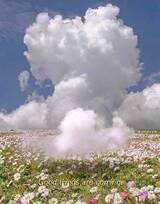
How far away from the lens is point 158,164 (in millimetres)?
17141

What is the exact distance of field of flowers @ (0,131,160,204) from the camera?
927cm

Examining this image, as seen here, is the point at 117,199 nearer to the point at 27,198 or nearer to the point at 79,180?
the point at 27,198

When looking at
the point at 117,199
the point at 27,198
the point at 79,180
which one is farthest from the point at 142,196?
the point at 79,180

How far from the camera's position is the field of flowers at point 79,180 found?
927cm

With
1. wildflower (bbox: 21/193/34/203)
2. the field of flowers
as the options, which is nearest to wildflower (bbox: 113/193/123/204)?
the field of flowers

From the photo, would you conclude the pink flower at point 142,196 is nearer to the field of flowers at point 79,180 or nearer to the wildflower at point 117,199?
the field of flowers at point 79,180

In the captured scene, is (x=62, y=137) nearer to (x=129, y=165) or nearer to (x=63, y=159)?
(x=129, y=165)

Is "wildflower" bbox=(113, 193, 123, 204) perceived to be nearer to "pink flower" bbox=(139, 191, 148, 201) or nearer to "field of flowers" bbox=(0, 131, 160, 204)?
"field of flowers" bbox=(0, 131, 160, 204)

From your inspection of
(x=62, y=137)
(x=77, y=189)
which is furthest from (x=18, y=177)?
(x=77, y=189)

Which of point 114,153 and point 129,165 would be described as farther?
point 114,153

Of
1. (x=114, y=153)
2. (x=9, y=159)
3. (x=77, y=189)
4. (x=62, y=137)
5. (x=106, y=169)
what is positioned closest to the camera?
(x=77, y=189)

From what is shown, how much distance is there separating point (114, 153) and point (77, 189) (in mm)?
10550

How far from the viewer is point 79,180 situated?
1491cm

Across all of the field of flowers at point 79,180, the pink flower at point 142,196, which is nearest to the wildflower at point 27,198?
the field of flowers at point 79,180
